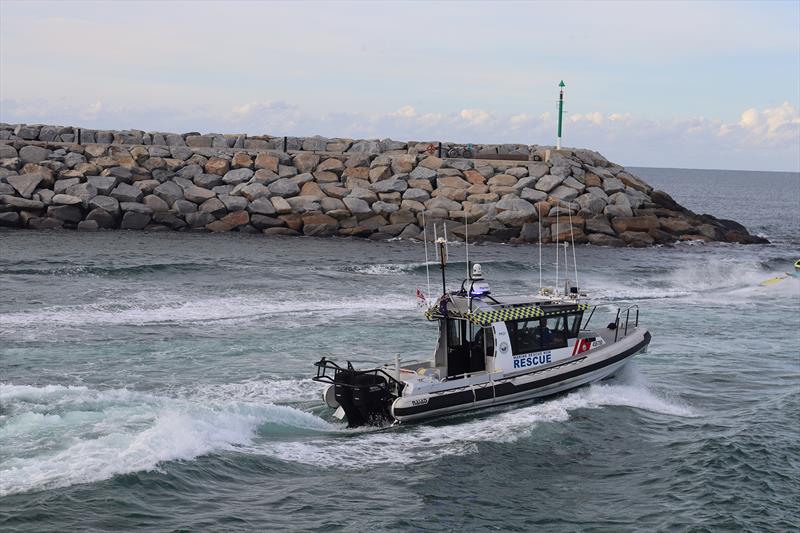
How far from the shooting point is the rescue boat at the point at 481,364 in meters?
15.4

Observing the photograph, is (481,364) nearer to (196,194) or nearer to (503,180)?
(196,194)

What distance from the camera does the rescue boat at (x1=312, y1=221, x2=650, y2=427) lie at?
15414 mm

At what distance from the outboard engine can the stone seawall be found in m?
22.8

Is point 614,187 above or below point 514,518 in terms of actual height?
above

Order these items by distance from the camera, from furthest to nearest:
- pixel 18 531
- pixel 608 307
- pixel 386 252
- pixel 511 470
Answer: pixel 386 252 < pixel 608 307 < pixel 511 470 < pixel 18 531

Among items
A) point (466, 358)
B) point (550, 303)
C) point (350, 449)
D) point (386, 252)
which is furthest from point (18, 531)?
point (386, 252)

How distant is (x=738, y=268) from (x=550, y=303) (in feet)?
74.9

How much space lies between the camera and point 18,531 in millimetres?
11242

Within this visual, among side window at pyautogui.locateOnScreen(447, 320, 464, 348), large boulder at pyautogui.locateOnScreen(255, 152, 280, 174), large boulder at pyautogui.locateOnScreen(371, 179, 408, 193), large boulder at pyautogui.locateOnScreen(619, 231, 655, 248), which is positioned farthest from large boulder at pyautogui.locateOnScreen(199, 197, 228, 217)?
side window at pyautogui.locateOnScreen(447, 320, 464, 348)

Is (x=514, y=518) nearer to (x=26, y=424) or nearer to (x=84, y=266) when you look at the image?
(x=26, y=424)

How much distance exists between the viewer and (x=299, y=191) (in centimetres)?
4075

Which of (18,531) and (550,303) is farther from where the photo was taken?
(550,303)

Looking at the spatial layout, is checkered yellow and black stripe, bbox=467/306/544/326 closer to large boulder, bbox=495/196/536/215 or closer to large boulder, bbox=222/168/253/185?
large boulder, bbox=495/196/536/215

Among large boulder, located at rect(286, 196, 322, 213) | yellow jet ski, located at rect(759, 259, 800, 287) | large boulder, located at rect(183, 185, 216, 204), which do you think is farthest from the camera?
large boulder, located at rect(183, 185, 216, 204)
